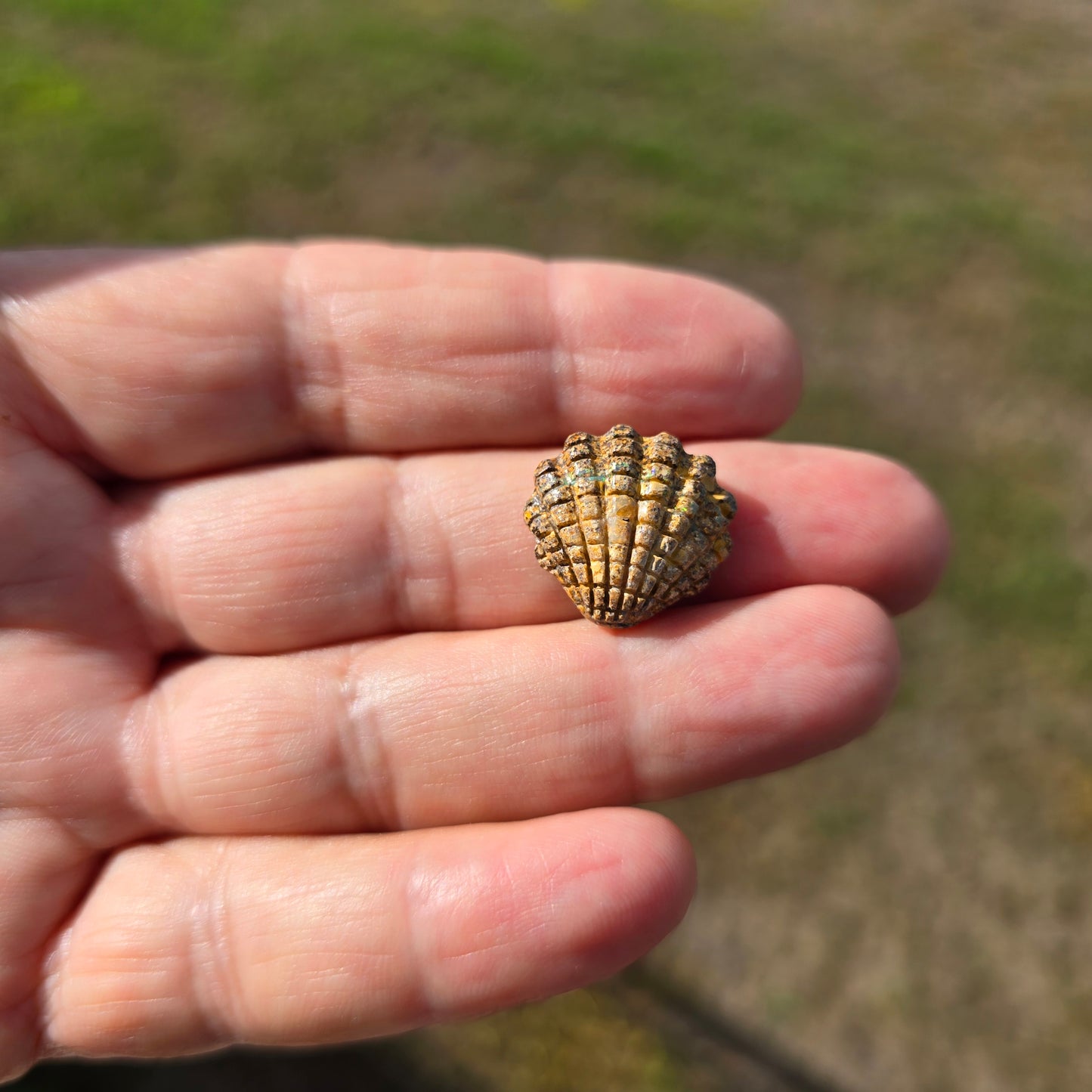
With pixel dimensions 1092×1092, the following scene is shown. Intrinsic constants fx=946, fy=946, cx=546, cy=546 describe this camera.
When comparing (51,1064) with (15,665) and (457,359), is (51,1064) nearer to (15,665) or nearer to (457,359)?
(15,665)

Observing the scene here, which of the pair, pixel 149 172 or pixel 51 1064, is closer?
pixel 51 1064

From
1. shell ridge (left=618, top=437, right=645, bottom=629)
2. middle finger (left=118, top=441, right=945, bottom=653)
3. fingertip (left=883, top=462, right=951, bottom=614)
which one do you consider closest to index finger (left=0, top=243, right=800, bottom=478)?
middle finger (left=118, top=441, right=945, bottom=653)

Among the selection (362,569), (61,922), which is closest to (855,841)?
(362,569)

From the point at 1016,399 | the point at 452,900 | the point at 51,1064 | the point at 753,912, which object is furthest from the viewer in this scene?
the point at 1016,399

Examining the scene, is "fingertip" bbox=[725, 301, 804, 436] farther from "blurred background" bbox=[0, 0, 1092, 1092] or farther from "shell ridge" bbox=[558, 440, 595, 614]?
"blurred background" bbox=[0, 0, 1092, 1092]

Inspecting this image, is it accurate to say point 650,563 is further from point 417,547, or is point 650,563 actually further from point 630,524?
point 417,547

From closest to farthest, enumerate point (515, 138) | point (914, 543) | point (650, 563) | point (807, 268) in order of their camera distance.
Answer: point (650, 563) → point (914, 543) → point (807, 268) → point (515, 138)

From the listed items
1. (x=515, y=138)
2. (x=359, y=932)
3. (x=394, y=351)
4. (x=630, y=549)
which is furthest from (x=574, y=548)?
(x=515, y=138)
